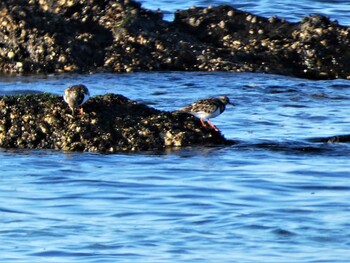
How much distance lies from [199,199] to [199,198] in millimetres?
40

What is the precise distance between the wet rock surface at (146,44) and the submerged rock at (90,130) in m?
5.67

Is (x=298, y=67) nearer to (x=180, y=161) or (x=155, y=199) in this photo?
(x=180, y=161)

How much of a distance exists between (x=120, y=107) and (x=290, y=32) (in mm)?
6547

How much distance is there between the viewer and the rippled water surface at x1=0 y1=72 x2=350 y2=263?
8688 mm

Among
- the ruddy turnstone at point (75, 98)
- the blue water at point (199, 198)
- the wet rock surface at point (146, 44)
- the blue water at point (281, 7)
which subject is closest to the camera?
the blue water at point (199, 198)

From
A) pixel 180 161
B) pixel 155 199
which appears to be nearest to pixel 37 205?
pixel 155 199

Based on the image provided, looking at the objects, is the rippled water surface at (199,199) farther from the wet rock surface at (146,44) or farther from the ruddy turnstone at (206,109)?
the wet rock surface at (146,44)

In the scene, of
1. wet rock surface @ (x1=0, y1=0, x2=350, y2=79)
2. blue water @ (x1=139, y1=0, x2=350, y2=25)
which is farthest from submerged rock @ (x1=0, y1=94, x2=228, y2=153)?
blue water @ (x1=139, y1=0, x2=350, y2=25)

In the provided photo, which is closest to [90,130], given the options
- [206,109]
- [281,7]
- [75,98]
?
[75,98]

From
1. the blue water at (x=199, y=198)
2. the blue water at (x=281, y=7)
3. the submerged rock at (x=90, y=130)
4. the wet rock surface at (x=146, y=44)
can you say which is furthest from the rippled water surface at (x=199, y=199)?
the blue water at (x=281, y=7)

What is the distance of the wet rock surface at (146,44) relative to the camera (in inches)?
717

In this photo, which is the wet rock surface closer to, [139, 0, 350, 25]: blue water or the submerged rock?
[139, 0, 350, 25]: blue water

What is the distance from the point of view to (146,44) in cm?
1842

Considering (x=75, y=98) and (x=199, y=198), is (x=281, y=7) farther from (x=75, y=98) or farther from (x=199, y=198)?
(x=199, y=198)
